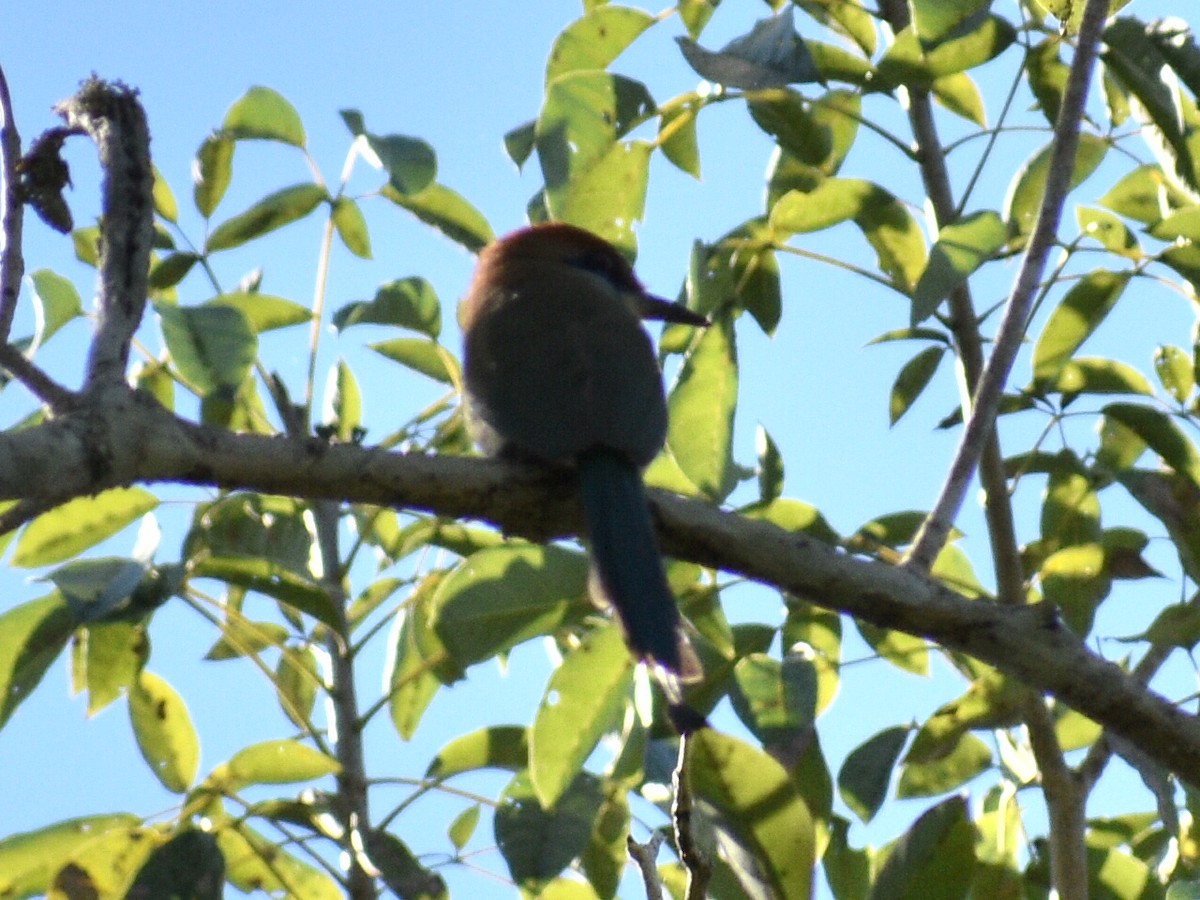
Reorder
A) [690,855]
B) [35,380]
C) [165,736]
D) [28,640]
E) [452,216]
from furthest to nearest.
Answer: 1. [452,216]
2. [165,736]
3. [28,640]
4. [35,380]
5. [690,855]

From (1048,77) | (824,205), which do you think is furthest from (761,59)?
(1048,77)

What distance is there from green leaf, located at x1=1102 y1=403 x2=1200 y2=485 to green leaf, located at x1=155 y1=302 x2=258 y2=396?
5.00 feet

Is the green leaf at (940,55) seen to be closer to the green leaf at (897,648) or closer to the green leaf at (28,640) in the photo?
the green leaf at (897,648)

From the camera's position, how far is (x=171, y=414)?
1.94 metres

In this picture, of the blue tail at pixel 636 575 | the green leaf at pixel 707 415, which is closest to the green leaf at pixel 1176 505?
the green leaf at pixel 707 415

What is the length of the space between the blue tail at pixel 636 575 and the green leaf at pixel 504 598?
0.15 meters

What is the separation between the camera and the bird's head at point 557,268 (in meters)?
3.25

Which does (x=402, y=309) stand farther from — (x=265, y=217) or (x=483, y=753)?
(x=483, y=753)

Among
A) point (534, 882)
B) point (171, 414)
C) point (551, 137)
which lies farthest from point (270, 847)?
point (551, 137)

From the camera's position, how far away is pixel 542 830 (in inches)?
100

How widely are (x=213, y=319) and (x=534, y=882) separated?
102 cm

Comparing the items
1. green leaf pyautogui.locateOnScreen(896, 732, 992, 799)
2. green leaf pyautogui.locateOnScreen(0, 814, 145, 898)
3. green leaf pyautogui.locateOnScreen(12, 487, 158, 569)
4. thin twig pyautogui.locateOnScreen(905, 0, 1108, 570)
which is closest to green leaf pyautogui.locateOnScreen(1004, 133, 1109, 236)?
thin twig pyautogui.locateOnScreen(905, 0, 1108, 570)

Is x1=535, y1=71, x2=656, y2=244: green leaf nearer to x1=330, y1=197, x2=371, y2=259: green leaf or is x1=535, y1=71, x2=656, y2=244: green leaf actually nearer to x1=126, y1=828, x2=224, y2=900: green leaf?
x1=330, y1=197, x2=371, y2=259: green leaf

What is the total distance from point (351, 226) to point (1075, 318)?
1.35 metres
